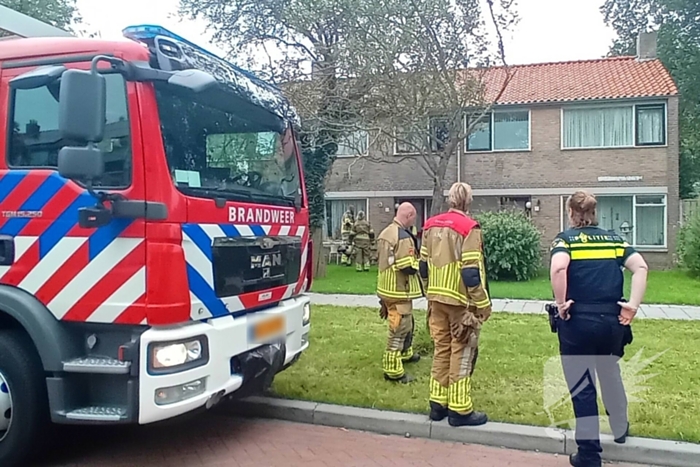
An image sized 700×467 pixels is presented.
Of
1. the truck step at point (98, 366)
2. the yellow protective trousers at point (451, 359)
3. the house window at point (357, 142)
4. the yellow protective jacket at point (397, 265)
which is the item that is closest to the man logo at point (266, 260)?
the truck step at point (98, 366)

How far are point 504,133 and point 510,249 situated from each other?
6565 mm

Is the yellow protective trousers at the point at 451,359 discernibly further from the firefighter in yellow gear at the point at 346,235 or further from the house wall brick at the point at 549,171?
the firefighter in yellow gear at the point at 346,235

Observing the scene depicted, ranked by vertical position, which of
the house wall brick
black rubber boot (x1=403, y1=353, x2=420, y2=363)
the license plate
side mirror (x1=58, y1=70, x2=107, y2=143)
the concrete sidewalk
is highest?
the house wall brick

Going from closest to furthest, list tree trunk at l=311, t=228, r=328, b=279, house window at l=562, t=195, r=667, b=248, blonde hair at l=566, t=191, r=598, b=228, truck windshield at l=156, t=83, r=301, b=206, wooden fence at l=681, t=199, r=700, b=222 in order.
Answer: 1. truck windshield at l=156, t=83, r=301, b=206
2. blonde hair at l=566, t=191, r=598, b=228
3. tree trunk at l=311, t=228, r=328, b=279
4. wooden fence at l=681, t=199, r=700, b=222
5. house window at l=562, t=195, r=667, b=248

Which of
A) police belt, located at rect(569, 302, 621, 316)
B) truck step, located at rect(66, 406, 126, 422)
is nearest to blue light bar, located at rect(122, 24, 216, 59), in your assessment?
truck step, located at rect(66, 406, 126, 422)

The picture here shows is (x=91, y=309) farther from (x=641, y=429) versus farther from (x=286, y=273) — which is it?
(x=641, y=429)

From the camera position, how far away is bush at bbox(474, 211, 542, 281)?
1511cm

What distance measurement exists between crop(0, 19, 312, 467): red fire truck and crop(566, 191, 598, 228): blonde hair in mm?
2352

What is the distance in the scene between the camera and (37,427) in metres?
4.22

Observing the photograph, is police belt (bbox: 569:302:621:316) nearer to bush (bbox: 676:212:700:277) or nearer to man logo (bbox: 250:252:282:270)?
man logo (bbox: 250:252:282:270)

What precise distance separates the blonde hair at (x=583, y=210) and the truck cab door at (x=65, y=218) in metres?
2.93

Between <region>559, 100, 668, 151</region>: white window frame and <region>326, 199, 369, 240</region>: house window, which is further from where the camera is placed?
<region>326, 199, 369, 240</region>: house window

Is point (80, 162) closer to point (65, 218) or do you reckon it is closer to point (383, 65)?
point (65, 218)

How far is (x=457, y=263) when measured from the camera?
16.6 ft
